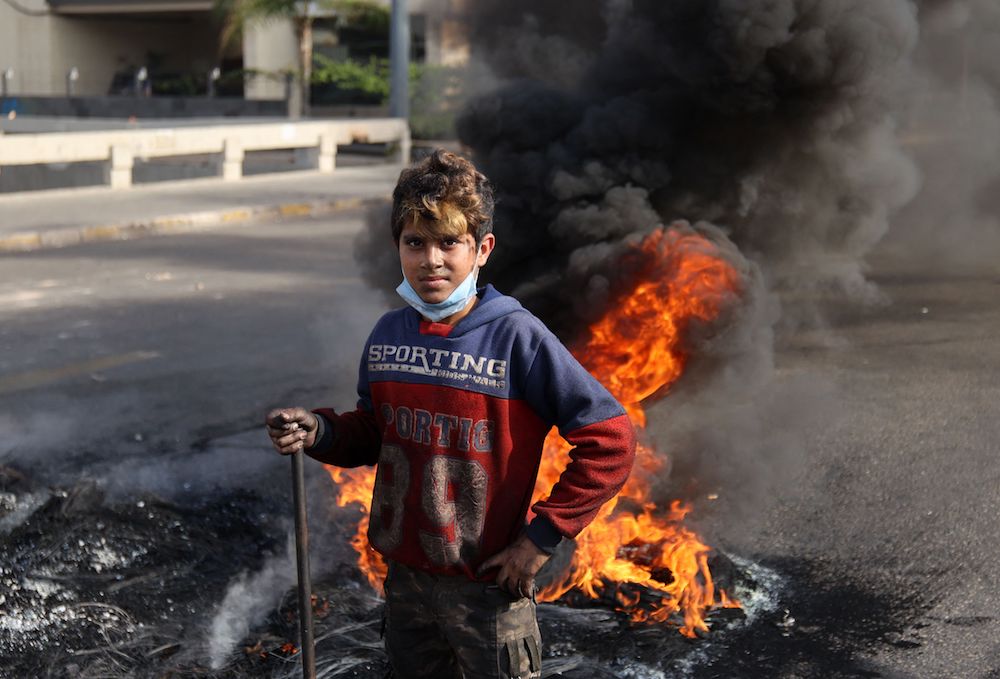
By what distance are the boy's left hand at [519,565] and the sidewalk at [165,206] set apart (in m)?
11.3

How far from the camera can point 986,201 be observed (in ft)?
50.4

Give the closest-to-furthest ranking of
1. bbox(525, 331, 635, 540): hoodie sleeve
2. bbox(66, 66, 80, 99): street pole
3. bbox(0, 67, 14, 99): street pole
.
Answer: bbox(525, 331, 635, 540): hoodie sleeve
bbox(0, 67, 14, 99): street pole
bbox(66, 66, 80, 99): street pole

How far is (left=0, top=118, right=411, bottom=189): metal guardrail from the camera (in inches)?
635

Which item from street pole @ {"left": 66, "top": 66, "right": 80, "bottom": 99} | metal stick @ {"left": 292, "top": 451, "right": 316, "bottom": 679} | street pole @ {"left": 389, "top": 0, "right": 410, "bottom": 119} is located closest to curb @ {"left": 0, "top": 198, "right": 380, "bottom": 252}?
street pole @ {"left": 389, "top": 0, "right": 410, "bottom": 119}

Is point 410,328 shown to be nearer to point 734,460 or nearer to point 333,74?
point 734,460

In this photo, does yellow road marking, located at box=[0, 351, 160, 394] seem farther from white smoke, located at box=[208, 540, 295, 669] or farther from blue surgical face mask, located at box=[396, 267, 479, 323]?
blue surgical face mask, located at box=[396, 267, 479, 323]

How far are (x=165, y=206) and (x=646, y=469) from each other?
12.3 m

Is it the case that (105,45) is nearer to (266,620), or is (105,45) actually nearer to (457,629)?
(266,620)

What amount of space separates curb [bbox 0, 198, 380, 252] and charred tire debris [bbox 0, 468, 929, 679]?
899 cm

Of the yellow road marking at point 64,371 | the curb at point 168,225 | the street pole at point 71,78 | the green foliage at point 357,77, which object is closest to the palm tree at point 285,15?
the green foliage at point 357,77

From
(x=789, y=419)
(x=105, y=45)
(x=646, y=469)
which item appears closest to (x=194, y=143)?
(x=789, y=419)

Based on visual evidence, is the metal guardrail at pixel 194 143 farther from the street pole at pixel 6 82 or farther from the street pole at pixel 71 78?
the street pole at pixel 6 82

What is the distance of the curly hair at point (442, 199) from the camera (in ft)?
7.55

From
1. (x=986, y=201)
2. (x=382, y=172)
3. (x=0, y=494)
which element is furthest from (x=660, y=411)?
(x=382, y=172)
